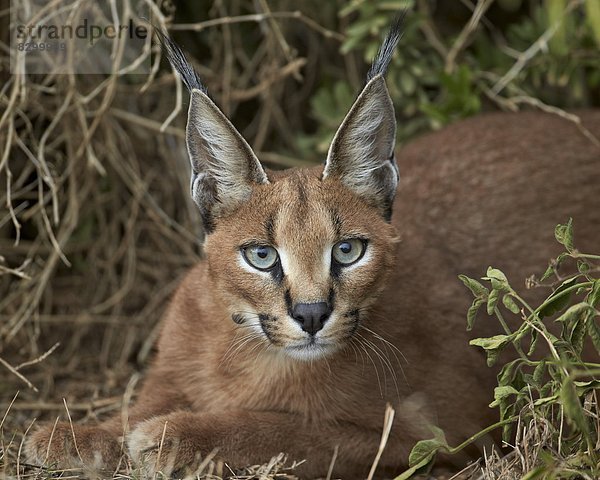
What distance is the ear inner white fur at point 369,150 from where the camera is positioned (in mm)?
3811

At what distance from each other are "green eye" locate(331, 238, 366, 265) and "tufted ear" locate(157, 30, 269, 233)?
41 cm

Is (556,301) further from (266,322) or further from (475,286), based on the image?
(266,322)

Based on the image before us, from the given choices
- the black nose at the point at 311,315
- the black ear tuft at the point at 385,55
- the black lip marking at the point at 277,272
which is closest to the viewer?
the black nose at the point at 311,315

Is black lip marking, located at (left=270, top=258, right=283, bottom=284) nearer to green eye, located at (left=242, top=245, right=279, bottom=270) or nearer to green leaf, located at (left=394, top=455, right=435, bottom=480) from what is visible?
green eye, located at (left=242, top=245, right=279, bottom=270)

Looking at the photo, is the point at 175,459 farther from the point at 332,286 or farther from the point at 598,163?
the point at 598,163

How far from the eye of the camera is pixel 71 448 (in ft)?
12.8

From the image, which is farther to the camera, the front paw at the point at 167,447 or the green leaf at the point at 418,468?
the front paw at the point at 167,447

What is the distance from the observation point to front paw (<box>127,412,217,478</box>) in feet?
12.2

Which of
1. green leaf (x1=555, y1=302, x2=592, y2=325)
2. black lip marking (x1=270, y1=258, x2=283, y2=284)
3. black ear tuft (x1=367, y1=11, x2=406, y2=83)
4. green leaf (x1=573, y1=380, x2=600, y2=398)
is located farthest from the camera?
black ear tuft (x1=367, y1=11, x2=406, y2=83)

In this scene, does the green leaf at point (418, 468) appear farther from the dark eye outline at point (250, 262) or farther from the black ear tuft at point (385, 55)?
the black ear tuft at point (385, 55)

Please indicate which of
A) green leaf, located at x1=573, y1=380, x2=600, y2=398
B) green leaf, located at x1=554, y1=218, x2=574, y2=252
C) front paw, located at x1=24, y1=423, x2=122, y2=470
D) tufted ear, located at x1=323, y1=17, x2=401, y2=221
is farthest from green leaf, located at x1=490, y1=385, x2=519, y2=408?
front paw, located at x1=24, y1=423, x2=122, y2=470

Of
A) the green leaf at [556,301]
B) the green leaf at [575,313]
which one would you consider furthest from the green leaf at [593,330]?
the green leaf at [556,301]

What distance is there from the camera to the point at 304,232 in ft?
12.1

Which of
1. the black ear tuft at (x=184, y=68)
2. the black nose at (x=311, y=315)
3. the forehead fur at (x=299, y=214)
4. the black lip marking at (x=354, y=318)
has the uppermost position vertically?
the black ear tuft at (x=184, y=68)
